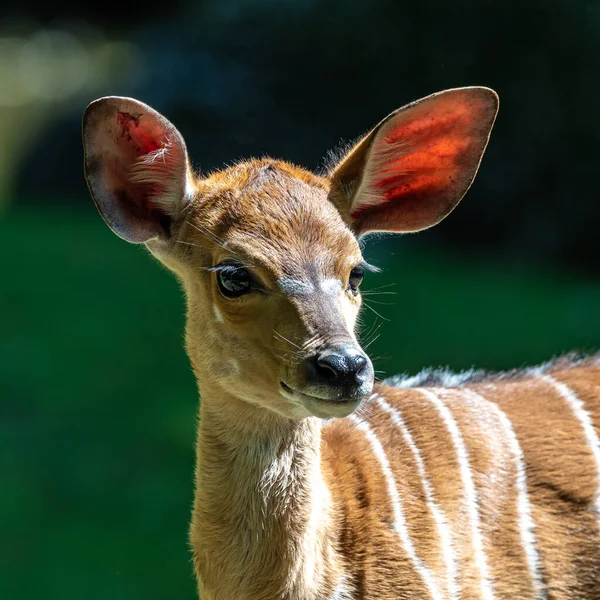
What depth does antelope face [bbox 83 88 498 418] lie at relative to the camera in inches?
104

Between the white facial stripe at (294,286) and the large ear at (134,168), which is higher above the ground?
the large ear at (134,168)

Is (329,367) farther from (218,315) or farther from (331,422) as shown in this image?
(331,422)

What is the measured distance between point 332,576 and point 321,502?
0.64 feet

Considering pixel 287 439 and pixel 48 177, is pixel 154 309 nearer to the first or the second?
pixel 48 177

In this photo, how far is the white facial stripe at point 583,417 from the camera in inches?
131

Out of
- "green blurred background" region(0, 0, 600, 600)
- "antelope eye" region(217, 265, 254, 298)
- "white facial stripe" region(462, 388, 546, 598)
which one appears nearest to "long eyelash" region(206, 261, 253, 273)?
"antelope eye" region(217, 265, 254, 298)

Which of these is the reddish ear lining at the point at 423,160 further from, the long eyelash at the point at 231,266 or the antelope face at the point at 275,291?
the long eyelash at the point at 231,266

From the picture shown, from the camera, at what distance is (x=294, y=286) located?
2.71 m

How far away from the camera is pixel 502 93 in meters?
9.12

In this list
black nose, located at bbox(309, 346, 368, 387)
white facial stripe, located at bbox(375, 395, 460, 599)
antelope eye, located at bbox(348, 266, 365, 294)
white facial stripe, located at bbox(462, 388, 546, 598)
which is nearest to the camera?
black nose, located at bbox(309, 346, 368, 387)

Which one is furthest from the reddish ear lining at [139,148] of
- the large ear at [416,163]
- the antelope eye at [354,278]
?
the antelope eye at [354,278]

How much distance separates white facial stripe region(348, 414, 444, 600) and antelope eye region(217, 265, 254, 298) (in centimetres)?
72

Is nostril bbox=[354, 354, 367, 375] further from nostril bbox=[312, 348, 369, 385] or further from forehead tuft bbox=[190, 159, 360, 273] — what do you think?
forehead tuft bbox=[190, 159, 360, 273]

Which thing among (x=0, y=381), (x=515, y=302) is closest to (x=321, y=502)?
(x=0, y=381)
